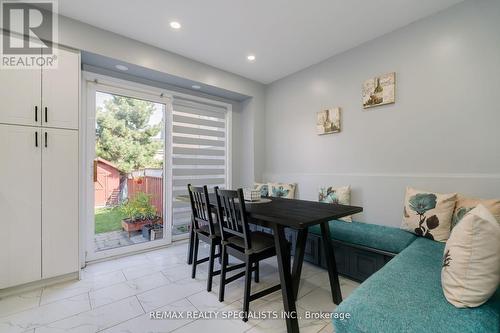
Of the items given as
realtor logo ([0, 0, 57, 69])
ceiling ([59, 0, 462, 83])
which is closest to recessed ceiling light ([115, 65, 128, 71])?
ceiling ([59, 0, 462, 83])

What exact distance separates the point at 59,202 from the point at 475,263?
3.28m

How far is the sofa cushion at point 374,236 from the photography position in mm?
2105

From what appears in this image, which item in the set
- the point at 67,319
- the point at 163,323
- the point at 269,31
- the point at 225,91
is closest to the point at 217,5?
the point at 269,31

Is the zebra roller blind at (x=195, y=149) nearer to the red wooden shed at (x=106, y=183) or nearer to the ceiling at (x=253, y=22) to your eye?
the red wooden shed at (x=106, y=183)

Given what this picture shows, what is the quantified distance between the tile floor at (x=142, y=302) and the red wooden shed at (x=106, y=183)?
813 millimetres

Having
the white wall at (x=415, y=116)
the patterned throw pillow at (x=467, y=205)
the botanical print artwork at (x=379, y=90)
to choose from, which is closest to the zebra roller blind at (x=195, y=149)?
the white wall at (x=415, y=116)

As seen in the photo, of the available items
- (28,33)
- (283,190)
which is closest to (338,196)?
(283,190)

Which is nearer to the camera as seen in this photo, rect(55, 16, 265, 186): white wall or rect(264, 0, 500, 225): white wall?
rect(264, 0, 500, 225): white wall

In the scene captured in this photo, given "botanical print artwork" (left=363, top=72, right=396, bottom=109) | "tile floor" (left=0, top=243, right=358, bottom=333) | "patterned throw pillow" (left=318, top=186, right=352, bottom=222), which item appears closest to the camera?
"tile floor" (left=0, top=243, right=358, bottom=333)

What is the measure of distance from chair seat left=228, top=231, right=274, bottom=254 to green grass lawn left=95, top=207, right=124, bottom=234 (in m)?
1.97

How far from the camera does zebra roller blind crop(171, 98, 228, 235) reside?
362 cm

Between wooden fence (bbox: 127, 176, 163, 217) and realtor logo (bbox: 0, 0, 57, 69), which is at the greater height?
realtor logo (bbox: 0, 0, 57, 69)

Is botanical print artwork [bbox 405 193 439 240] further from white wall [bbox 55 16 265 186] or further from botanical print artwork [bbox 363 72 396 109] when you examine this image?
white wall [bbox 55 16 265 186]

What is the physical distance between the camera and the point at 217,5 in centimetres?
224
